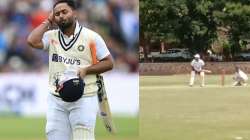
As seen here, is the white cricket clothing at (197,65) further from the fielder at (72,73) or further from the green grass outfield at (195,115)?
the fielder at (72,73)

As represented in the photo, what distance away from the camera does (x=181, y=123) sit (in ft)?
40.9

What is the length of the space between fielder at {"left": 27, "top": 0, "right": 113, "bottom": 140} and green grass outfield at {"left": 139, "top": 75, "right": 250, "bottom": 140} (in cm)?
519

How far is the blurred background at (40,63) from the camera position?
9.96 meters

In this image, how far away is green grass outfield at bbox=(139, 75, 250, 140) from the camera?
423 inches

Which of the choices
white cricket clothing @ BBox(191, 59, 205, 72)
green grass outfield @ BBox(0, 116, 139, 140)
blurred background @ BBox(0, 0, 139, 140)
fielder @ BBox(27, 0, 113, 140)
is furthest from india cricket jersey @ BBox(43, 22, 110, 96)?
white cricket clothing @ BBox(191, 59, 205, 72)

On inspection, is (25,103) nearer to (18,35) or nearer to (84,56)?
(18,35)

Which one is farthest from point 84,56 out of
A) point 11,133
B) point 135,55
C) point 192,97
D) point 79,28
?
point 192,97

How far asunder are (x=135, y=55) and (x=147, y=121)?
301 centimetres

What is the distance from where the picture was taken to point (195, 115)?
1404 centimetres

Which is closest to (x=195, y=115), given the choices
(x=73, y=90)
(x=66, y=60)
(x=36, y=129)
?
(x=36, y=129)

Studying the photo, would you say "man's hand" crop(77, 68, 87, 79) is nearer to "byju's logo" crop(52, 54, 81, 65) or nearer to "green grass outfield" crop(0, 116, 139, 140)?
"byju's logo" crop(52, 54, 81, 65)

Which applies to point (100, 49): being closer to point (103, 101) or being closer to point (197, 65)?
point (103, 101)

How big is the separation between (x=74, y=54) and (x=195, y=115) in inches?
362

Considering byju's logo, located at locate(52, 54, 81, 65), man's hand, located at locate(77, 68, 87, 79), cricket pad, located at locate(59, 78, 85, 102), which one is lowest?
cricket pad, located at locate(59, 78, 85, 102)
